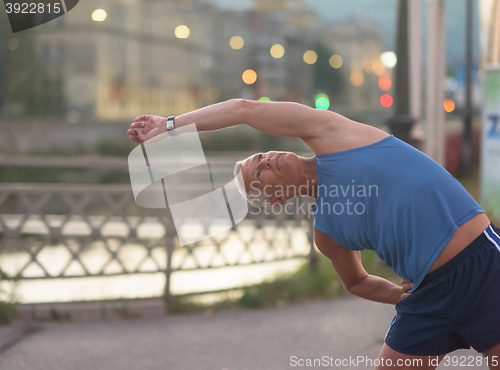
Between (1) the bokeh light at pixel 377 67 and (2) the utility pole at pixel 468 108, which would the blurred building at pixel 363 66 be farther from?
(2) the utility pole at pixel 468 108

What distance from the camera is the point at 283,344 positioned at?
4199 millimetres

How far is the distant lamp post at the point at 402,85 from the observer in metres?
6.20

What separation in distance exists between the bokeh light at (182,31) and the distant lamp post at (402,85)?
2578 centimetres

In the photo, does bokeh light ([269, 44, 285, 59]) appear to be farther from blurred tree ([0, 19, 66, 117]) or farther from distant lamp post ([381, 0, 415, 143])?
distant lamp post ([381, 0, 415, 143])

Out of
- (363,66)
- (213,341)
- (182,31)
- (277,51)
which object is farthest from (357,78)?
(213,341)

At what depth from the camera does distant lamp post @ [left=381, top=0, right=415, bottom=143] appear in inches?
244

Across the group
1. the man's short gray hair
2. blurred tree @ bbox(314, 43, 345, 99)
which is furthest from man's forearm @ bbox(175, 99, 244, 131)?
blurred tree @ bbox(314, 43, 345, 99)

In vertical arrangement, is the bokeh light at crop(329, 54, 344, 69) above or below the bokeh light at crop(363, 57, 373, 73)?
above

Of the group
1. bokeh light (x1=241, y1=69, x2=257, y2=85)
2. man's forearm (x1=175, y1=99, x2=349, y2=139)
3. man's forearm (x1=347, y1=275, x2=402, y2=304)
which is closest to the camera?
man's forearm (x1=175, y1=99, x2=349, y2=139)

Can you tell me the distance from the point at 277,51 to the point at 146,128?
87.6 ft

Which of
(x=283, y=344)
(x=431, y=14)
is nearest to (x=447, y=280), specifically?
(x=283, y=344)

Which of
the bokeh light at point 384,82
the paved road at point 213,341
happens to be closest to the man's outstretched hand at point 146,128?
the paved road at point 213,341

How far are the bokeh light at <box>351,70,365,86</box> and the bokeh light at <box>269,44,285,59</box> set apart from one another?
4.05 metres

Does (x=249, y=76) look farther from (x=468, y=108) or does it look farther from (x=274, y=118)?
(x=274, y=118)
